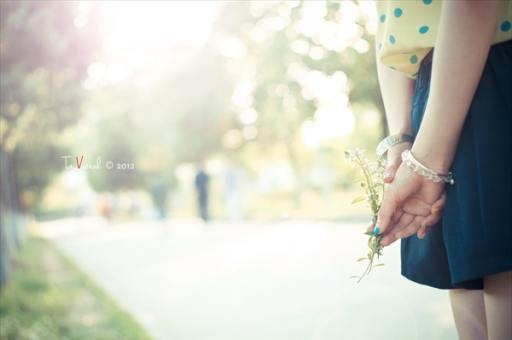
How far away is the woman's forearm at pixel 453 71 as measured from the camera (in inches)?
33.8

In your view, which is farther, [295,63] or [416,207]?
[295,63]

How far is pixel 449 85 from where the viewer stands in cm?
90

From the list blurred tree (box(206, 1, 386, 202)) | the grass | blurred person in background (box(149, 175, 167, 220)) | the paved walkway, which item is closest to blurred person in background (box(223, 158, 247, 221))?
blurred person in background (box(149, 175, 167, 220))

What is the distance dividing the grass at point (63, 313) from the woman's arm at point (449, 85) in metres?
3.14

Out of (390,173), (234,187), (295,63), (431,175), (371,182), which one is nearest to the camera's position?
(431,175)

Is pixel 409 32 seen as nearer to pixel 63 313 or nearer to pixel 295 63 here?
pixel 63 313

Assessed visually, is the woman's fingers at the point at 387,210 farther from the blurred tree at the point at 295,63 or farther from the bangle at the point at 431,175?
the blurred tree at the point at 295,63

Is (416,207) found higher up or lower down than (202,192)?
higher up

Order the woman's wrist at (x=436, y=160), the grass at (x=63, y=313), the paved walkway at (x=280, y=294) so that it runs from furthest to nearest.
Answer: the grass at (x=63, y=313)
the paved walkway at (x=280, y=294)
the woman's wrist at (x=436, y=160)

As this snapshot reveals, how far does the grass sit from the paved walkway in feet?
0.70

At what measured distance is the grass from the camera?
3691 millimetres

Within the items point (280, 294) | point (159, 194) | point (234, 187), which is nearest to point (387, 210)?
point (280, 294)

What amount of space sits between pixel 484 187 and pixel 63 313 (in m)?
5.17

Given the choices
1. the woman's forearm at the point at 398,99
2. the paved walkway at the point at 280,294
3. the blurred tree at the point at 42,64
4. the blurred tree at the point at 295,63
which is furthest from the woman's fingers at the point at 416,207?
the blurred tree at the point at 42,64
